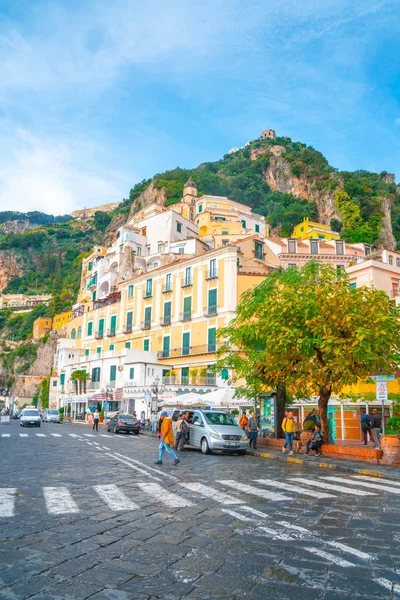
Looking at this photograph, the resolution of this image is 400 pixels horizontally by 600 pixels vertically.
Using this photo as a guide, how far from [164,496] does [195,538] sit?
3.04 metres

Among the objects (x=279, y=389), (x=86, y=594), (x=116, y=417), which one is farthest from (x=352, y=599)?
(x=116, y=417)

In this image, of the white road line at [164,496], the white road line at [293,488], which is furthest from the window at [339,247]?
the white road line at [164,496]

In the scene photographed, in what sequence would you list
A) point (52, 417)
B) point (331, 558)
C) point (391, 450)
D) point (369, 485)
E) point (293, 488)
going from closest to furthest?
point (331, 558) < point (293, 488) < point (369, 485) < point (391, 450) < point (52, 417)

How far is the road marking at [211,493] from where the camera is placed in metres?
8.58

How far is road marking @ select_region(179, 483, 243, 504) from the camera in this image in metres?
8.58

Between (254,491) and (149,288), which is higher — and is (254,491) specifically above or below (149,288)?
below

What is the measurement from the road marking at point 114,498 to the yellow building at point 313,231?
2657 inches

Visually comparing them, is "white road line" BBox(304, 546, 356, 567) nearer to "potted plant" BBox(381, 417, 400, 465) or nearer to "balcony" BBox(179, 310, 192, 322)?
"potted plant" BBox(381, 417, 400, 465)

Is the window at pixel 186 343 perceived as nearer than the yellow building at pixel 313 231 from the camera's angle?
Yes

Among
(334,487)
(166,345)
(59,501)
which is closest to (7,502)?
(59,501)

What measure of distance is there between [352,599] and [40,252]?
160 meters

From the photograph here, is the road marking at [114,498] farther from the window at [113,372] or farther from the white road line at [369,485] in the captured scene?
the window at [113,372]

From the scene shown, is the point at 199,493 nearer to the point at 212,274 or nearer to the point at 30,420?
the point at 212,274

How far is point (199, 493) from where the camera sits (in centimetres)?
936
